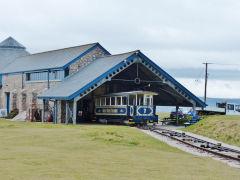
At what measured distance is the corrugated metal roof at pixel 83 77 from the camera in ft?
115

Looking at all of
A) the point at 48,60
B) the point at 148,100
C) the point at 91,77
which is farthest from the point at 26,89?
the point at 148,100

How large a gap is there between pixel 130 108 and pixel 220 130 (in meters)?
11.4

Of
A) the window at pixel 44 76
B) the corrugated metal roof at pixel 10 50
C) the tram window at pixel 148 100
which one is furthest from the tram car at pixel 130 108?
the corrugated metal roof at pixel 10 50

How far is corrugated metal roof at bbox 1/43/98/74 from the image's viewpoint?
142 ft

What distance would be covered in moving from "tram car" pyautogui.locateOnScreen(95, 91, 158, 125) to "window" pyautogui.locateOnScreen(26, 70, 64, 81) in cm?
714

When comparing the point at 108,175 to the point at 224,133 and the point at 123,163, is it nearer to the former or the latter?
the point at 123,163

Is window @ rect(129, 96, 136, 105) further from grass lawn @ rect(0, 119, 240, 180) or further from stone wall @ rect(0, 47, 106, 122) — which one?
grass lawn @ rect(0, 119, 240, 180)

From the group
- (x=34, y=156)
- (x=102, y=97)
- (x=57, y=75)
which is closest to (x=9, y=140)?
(x=34, y=156)

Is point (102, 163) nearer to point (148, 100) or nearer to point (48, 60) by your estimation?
point (148, 100)

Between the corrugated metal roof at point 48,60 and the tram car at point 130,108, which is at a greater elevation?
the corrugated metal roof at point 48,60

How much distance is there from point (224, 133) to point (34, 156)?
14.2 m

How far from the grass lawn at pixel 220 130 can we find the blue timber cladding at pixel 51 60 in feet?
57.4

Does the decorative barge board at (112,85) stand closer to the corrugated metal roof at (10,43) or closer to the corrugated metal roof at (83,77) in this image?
the corrugated metal roof at (83,77)

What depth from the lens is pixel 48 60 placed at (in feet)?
155
